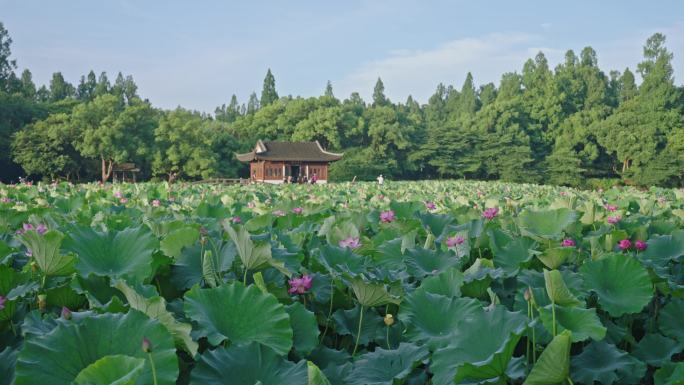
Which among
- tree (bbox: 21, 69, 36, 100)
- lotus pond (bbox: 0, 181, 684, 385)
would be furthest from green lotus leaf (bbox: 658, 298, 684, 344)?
tree (bbox: 21, 69, 36, 100)

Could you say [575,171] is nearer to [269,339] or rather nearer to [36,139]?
[36,139]

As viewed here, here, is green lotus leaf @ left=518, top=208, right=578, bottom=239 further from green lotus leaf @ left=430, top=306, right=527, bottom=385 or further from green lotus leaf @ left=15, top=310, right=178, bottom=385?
green lotus leaf @ left=15, top=310, right=178, bottom=385

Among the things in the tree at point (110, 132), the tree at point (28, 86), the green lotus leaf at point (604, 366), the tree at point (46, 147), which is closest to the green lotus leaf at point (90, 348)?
the green lotus leaf at point (604, 366)

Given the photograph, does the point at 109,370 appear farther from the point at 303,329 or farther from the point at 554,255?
the point at 554,255

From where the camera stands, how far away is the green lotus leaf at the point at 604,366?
3.74 feet

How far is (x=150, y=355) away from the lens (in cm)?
76

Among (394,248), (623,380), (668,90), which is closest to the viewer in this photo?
(623,380)

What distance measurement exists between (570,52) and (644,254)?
53423 mm

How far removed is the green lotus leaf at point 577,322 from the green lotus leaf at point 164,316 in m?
0.62

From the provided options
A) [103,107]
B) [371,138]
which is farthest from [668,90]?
[103,107]

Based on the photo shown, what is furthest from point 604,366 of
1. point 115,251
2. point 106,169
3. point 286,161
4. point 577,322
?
point 106,169

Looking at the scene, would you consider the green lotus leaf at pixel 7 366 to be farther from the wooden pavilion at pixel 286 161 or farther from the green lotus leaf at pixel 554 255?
the wooden pavilion at pixel 286 161

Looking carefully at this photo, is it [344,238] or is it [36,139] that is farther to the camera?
[36,139]

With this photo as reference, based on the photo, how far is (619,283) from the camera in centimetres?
141
